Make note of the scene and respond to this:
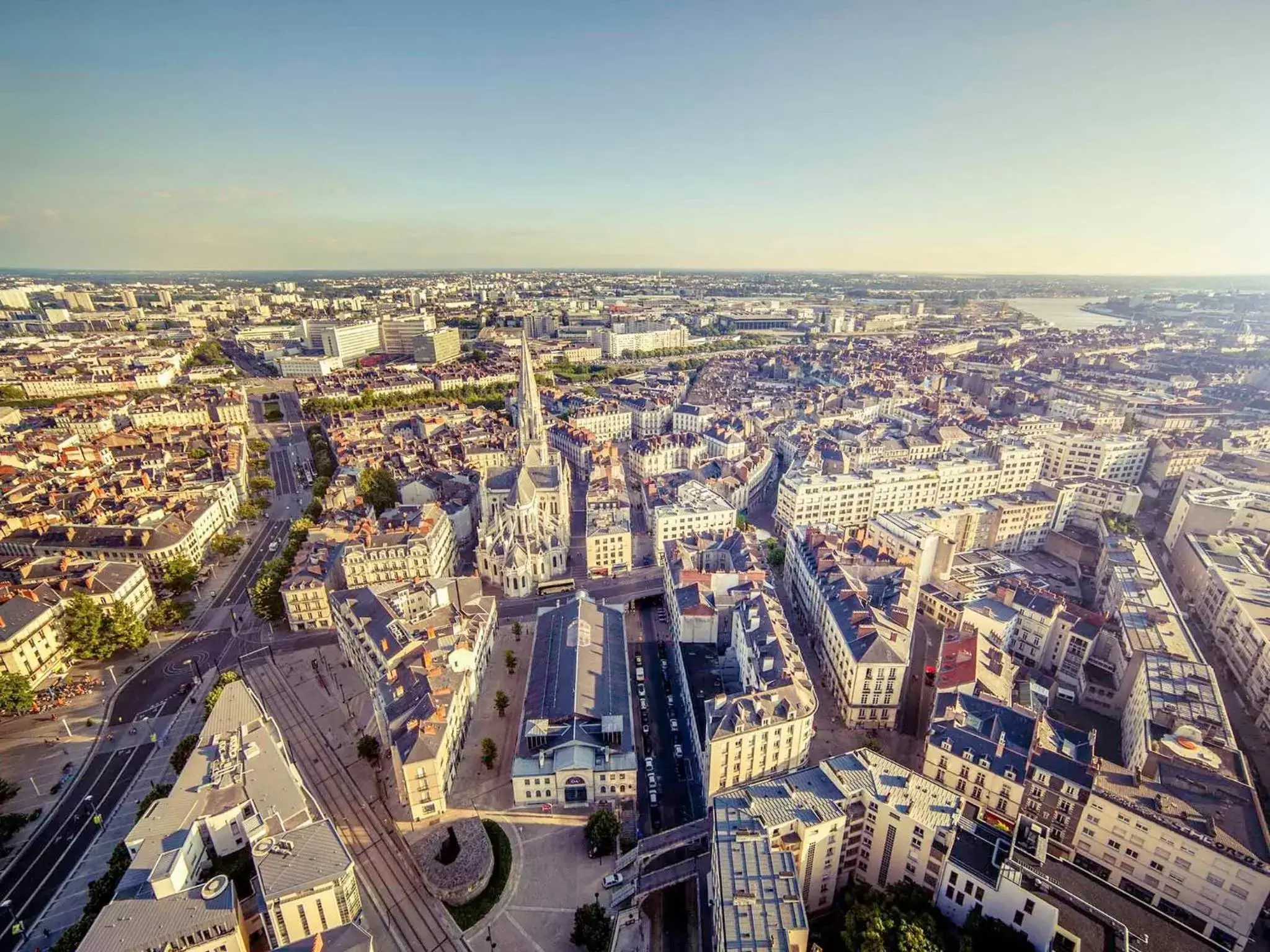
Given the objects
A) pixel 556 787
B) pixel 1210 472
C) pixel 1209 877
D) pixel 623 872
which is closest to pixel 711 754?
pixel 623 872

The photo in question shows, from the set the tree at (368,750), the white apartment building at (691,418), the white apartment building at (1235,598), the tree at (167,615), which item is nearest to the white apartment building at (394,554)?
the tree at (167,615)

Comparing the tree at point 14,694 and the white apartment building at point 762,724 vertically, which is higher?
the white apartment building at point 762,724

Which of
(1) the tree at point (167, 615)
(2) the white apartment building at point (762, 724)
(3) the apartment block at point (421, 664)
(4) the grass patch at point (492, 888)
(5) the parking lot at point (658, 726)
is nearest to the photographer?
(4) the grass patch at point (492, 888)

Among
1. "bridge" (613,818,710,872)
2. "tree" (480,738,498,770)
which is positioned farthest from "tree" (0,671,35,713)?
"bridge" (613,818,710,872)

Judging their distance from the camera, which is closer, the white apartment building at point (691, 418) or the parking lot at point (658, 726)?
the parking lot at point (658, 726)

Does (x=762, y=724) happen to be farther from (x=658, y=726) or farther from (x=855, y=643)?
(x=855, y=643)

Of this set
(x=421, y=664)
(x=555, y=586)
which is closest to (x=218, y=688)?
(x=421, y=664)

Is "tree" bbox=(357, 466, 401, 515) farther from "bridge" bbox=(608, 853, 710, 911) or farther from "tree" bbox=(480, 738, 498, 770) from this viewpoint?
"bridge" bbox=(608, 853, 710, 911)

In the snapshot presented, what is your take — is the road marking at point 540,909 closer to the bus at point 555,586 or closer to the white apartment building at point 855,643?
the white apartment building at point 855,643

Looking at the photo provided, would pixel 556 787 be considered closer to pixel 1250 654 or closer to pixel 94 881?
pixel 94 881
